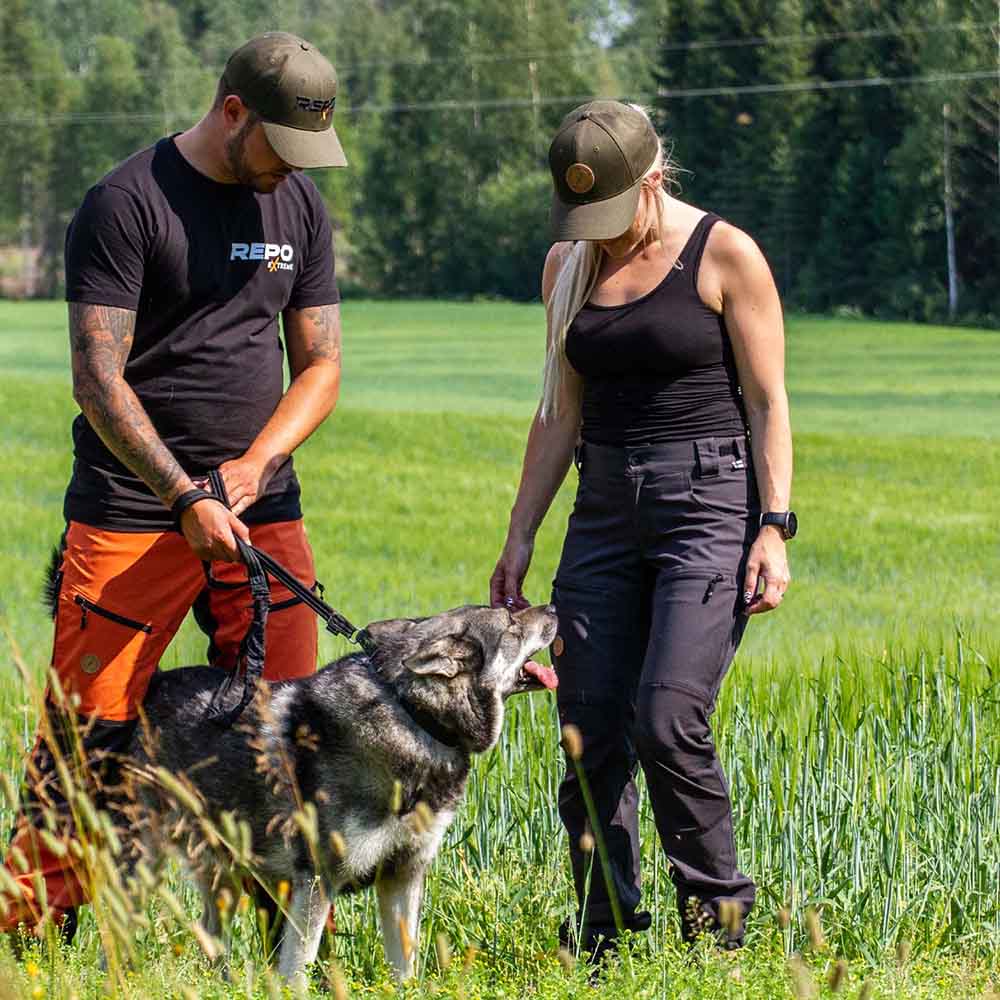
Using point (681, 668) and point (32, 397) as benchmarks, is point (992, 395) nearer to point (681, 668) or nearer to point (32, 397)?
point (32, 397)

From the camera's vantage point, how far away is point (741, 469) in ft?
12.9

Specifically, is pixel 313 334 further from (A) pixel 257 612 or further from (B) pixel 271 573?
(A) pixel 257 612

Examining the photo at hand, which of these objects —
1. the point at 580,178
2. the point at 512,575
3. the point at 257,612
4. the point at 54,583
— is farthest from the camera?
the point at 512,575

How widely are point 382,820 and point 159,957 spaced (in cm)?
84

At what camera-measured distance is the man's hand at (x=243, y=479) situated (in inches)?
160

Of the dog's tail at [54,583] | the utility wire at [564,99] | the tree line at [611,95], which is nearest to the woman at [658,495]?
the dog's tail at [54,583]

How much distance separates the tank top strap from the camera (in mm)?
3854

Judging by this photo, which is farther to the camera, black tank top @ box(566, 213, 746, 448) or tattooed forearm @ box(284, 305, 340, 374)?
tattooed forearm @ box(284, 305, 340, 374)

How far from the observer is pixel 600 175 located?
149 inches

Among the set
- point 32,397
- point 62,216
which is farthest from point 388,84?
point 32,397

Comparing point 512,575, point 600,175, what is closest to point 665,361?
point 600,175

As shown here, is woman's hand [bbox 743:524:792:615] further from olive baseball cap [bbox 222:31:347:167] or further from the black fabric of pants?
olive baseball cap [bbox 222:31:347:167]

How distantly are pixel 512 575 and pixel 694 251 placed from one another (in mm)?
1051

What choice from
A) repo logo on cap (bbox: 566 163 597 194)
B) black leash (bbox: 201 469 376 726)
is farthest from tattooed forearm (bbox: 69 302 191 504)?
repo logo on cap (bbox: 566 163 597 194)
